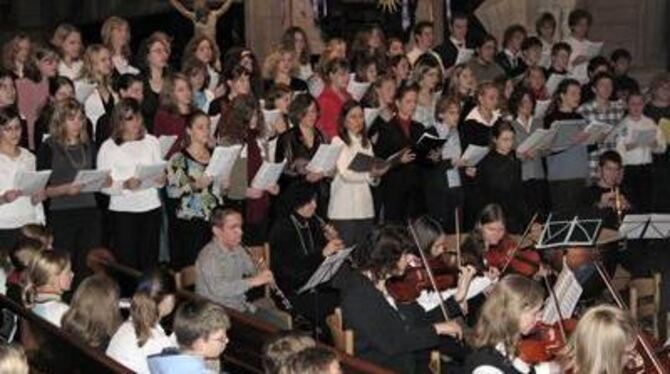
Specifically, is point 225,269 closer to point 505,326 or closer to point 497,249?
point 497,249

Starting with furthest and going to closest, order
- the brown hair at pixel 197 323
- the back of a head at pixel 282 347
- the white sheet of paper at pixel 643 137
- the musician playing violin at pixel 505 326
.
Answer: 1. the white sheet of paper at pixel 643 137
2. the brown hair at pixel 197 323
3. the musician playing violin at pixel 505 326
4. the back of a head at pixel 282 347

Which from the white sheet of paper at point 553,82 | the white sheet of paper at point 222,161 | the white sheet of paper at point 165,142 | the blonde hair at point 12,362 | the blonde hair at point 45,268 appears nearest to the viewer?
the blonde hair at point 12,362

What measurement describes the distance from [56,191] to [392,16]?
287 inches

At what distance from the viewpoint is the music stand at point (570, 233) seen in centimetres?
770

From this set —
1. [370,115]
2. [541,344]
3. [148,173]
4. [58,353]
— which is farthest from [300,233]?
[541,344]

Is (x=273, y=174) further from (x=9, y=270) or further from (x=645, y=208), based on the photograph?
→ (x=645, y=208)

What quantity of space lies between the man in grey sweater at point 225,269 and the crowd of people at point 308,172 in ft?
0.04

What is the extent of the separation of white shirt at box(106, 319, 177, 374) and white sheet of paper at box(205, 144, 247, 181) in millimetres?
3018

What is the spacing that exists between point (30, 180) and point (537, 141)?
13.5ft

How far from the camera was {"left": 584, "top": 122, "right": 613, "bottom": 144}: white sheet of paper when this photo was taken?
11039mm

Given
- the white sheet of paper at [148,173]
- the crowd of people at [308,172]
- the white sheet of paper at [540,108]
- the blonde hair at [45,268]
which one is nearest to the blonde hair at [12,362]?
the crowd of people at [308,172]

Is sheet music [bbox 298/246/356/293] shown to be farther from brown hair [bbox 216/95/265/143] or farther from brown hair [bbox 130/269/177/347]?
brown hair [bbox 216/95/265/143]

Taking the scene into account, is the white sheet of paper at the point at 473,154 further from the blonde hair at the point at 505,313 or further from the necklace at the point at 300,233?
the blonde hair at the point at 505,313

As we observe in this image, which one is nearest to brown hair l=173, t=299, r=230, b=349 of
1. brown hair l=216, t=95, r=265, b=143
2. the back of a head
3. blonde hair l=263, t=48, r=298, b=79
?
the back of a head
